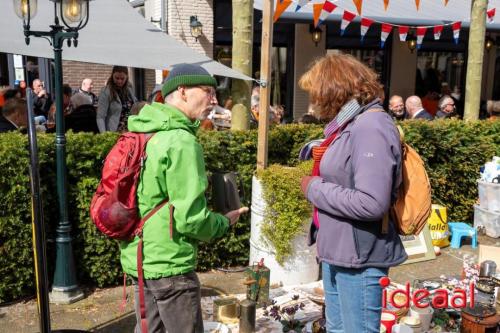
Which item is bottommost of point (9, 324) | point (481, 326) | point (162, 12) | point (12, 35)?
point (9, 324)

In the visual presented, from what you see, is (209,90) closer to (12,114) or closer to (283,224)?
(283,224)

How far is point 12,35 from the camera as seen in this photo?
5164 mm

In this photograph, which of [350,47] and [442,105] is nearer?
[442,105]

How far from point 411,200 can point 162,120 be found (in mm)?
1159

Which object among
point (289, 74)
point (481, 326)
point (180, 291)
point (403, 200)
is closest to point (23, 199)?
point (180, 291)

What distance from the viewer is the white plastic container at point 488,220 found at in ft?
19.7

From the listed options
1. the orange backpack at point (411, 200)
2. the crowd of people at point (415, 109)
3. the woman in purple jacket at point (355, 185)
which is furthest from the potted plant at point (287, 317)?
the crowd of people at point (415, 109)

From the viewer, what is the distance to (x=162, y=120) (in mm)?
2252

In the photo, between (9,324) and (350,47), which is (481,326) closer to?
(9,324)

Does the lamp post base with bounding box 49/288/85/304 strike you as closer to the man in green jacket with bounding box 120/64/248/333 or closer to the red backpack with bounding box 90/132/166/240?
the man in green jacket with bounding box 120/64/248/333

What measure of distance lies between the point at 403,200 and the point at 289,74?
1072 centimetres

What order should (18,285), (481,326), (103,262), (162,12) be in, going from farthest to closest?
(162,12), (103,262), (18,285), (481,326)

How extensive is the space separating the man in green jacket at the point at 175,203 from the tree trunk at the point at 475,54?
18.2ft

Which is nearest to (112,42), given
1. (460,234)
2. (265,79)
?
(265,79)
